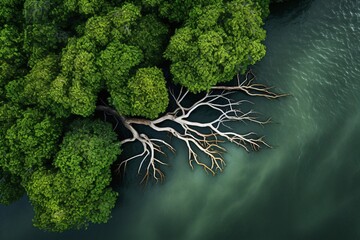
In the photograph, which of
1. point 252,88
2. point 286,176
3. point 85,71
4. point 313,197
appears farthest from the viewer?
point 252,88

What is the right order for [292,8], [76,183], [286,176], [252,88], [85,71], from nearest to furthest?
[85,71], [76,183], [286,176], [252,88], [292,8]

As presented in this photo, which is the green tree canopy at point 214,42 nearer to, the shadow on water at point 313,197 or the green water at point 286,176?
the green water at point 286,176

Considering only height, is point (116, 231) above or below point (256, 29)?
below

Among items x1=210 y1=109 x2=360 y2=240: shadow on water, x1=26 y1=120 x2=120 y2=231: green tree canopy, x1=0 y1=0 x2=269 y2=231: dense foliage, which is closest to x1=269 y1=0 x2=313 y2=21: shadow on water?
x1=0 y1=0 x2=269 y2=231: dense foliage

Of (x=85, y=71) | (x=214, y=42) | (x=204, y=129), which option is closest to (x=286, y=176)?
(x=204, y=129)

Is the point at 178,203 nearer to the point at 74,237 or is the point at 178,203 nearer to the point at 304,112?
the point at 74,237

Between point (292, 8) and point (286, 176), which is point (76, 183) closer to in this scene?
point (286, 176)

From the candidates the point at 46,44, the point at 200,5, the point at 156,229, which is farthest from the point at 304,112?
the point at 46,44

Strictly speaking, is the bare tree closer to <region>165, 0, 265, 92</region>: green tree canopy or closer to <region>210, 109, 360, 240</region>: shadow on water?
<region>210, 109, 360, 240</region>: shadow on water
